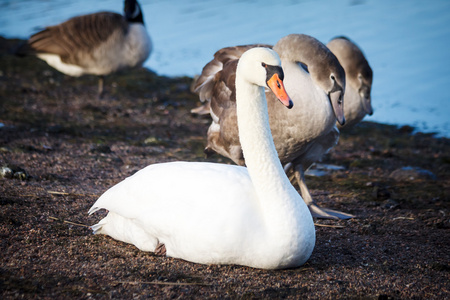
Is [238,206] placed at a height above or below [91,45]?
below

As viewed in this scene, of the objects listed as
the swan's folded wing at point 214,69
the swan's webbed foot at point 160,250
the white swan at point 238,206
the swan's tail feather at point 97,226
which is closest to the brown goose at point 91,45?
the swan's folded wing at point 214,69

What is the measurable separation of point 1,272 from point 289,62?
2.84 meters

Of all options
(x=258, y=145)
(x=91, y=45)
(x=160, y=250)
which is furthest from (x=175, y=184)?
(x=91, y=45)

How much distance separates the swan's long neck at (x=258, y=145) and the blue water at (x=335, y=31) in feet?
19.5

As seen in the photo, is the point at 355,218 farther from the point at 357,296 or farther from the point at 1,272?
the point at 1,272

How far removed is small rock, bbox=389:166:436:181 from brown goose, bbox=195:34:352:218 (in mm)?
1612

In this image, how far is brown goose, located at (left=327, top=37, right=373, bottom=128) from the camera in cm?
607

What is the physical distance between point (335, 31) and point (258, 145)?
35.7 ft

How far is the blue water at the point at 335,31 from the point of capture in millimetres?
10328

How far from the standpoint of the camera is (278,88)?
136 inches

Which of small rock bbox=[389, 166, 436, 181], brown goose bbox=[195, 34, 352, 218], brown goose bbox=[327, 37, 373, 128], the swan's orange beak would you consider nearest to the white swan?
the swan's orange beak

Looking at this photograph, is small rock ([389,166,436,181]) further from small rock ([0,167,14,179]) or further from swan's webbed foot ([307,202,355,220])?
small rock ([0,167,14,179])

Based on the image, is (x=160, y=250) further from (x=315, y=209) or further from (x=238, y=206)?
(x=315, y=209)

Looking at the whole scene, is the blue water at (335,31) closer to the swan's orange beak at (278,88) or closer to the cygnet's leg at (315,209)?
the cygnet's leg at (315,209)
